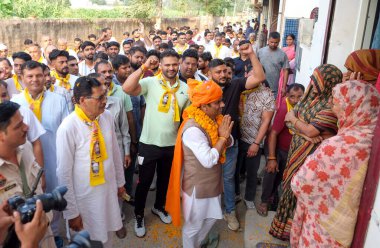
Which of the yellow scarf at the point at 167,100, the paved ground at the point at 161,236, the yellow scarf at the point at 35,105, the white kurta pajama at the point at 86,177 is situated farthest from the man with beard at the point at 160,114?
the yellow scarf at the point at 35,105

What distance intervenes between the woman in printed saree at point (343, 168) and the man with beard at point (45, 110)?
101 inches

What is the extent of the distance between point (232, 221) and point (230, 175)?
1.84 feet

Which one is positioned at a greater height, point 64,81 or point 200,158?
point 64,81

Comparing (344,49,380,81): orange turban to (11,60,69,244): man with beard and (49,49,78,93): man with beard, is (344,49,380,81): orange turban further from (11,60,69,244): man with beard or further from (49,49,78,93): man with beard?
(49,49,78,93): man with beard

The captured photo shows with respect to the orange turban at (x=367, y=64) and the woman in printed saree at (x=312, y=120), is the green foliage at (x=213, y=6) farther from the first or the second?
the woman in printed saree at (x=312, y=120)

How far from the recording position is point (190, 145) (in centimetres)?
262

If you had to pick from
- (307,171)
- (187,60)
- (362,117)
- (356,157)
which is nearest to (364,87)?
(362,117)

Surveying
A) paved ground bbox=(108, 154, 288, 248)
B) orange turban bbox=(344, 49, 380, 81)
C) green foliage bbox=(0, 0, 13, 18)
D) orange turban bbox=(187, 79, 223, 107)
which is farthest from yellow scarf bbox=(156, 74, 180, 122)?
green foliage bbox=(0, 0, 13, 18)

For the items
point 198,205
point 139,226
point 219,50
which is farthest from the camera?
point 219,50

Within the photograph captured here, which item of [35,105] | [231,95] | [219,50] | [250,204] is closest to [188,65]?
[231,95]

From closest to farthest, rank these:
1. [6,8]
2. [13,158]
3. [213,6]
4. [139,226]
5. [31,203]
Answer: [31,203], [13,158], [139,226], [6,8], [213,6]

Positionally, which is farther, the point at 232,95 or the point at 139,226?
the point at 139,226

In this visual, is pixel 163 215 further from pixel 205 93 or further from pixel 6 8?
pixel 6 8

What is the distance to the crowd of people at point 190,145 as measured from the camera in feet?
6.65
